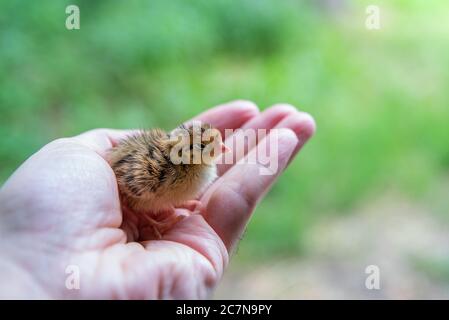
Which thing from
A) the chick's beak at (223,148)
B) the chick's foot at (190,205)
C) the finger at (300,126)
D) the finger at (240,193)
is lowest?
the chick's foot at (190,205)

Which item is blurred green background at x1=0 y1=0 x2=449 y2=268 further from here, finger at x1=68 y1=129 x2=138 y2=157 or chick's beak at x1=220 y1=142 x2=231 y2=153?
chick's beak at x1=220 y1=142 x2=231 y2=153

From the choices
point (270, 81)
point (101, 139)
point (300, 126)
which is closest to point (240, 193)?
point (300, 126)

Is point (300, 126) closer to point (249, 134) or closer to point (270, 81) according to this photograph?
point (249, 134)

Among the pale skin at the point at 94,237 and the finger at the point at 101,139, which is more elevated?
the finger at the point at 101,139

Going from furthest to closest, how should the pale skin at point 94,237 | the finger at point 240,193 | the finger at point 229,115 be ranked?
1. the finger at point 229,115
2. the finger at point 240,193
3. the pale skin at point 94,237

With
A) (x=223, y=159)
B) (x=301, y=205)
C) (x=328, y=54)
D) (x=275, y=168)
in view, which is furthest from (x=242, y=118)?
(x=328, y=54)

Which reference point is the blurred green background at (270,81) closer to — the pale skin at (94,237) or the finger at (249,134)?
the finger at (249,134)

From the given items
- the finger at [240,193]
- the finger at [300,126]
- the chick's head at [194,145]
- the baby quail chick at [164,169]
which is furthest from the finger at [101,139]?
the finger at [300,126]
